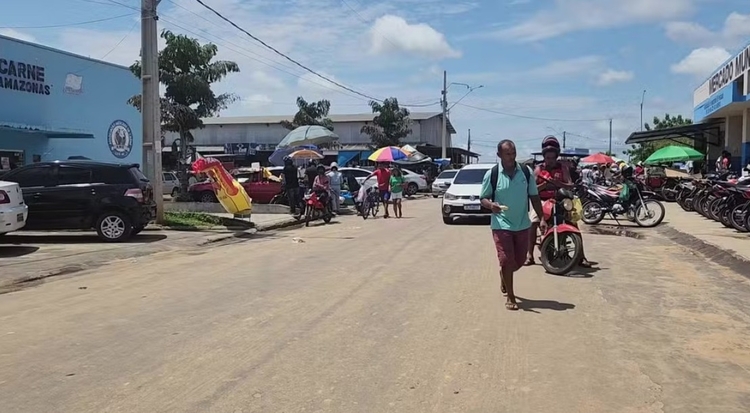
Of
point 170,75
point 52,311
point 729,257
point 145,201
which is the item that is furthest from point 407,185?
point 52,311

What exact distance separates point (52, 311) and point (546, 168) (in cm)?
680

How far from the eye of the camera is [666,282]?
9.33 meters

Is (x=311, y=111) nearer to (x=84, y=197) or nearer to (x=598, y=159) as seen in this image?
(x=598, y=159)

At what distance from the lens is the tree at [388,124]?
168ft

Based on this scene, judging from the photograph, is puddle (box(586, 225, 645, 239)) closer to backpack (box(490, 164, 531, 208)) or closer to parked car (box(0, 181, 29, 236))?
backpack (box(490, 164, 531, 208))

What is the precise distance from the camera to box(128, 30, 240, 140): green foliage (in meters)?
25.0

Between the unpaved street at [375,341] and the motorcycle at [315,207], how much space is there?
8.63 m

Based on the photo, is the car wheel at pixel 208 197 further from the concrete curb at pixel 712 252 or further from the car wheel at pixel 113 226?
the concrete curb at pixel 712 252

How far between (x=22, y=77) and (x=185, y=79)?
5.43 metres

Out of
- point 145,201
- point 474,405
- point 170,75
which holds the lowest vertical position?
point 474,405

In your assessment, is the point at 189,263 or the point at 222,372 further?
the point at 189,263

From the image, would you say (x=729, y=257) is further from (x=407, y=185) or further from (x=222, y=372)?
(x=407, y=185)

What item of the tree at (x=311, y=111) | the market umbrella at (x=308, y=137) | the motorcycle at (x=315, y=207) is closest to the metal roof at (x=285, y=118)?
the tree at (x=311, y=111)

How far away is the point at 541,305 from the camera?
7.61 meters
